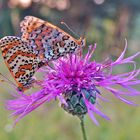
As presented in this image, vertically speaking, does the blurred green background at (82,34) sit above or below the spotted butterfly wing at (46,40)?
below

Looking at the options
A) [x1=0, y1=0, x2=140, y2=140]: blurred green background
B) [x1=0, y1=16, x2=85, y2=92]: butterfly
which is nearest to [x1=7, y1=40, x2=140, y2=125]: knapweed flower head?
[x1=0, y1=16, x2=85, y2=92]: butterfly

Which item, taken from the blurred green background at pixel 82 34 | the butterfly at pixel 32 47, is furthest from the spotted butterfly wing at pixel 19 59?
the blurred green background at pixel 82 34

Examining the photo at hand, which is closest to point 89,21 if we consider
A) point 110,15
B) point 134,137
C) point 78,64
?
point 110,15

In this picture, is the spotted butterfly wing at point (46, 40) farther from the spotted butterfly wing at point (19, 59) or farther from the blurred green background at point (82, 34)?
the blurred green background at point (82, 34)

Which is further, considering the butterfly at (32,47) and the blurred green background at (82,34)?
the blurred green background at (82,34)

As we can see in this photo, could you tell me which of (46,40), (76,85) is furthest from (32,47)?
(76,85)

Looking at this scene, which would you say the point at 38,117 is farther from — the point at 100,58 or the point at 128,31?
the point at 128,31
